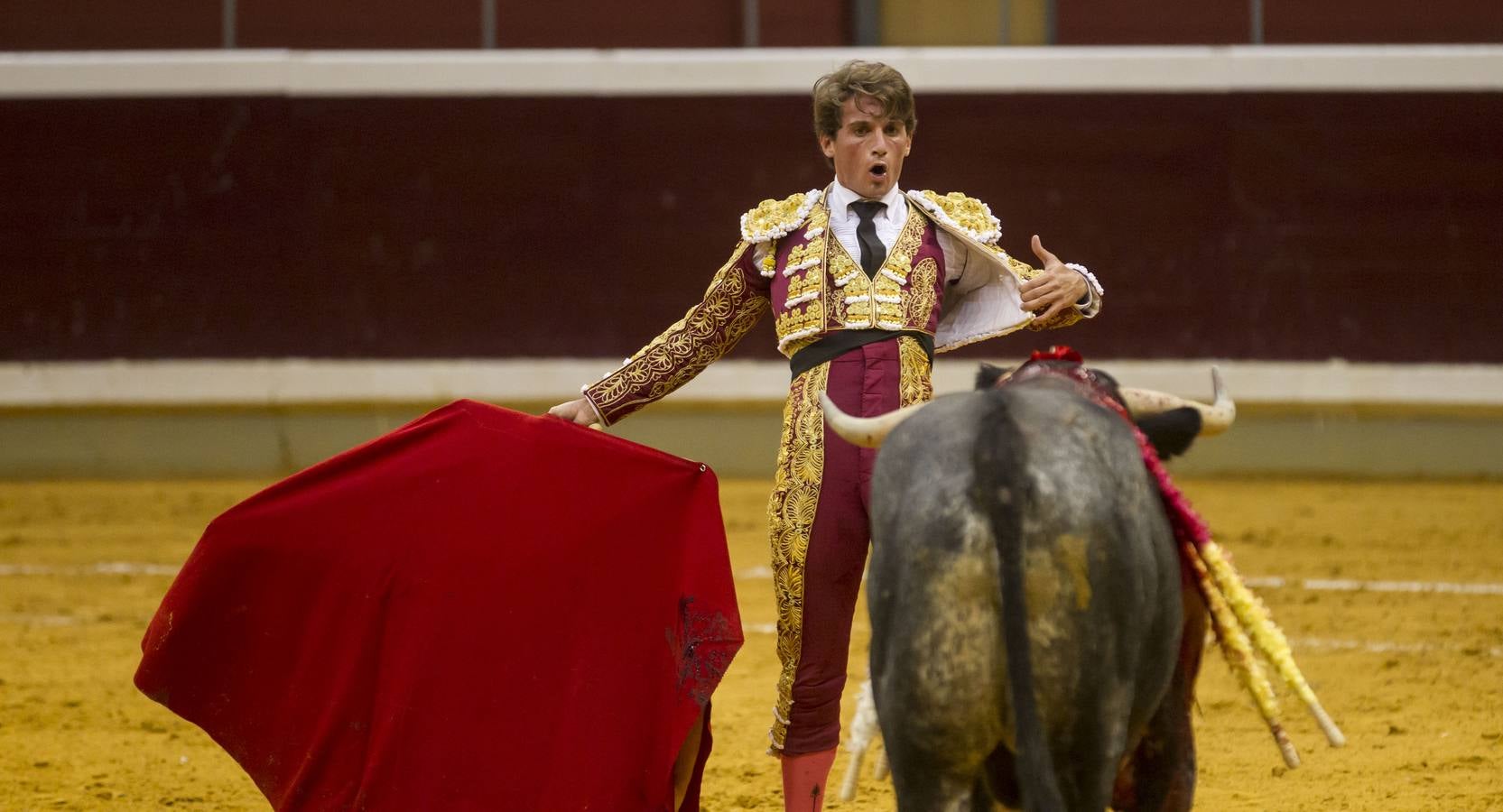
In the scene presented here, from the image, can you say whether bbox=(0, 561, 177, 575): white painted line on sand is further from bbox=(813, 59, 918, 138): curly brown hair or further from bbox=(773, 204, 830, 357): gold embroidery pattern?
bbox=(813, 59, 918, 138): curly brown hair

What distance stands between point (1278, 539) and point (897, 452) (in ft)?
17.1

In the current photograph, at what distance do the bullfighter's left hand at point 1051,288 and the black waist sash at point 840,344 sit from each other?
0.21 meters

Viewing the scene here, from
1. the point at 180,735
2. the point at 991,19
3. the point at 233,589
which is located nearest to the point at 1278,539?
the point at 991,19

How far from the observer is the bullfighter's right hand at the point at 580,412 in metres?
3.04

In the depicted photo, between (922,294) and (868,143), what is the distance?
27cm

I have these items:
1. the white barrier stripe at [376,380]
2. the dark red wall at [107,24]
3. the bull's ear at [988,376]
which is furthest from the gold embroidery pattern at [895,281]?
the dark red wall at [107,24]

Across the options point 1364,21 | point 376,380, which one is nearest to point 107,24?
point 376,380

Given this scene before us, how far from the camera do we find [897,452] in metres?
2.06

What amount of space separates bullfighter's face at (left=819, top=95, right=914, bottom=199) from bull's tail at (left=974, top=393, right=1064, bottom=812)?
93 centimetres

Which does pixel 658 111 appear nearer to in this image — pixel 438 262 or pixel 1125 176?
pixel 438 262

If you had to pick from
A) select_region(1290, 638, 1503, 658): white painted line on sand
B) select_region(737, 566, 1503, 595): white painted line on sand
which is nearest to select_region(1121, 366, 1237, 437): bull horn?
select_region(1290, 638, 1503, 658): white painted line on sand

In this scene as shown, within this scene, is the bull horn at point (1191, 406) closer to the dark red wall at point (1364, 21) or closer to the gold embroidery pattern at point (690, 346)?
the gold embroidery pattern at point (690, 346)

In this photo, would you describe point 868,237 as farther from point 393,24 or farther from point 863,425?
point 393,24

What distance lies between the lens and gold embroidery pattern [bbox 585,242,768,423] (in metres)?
2.97
